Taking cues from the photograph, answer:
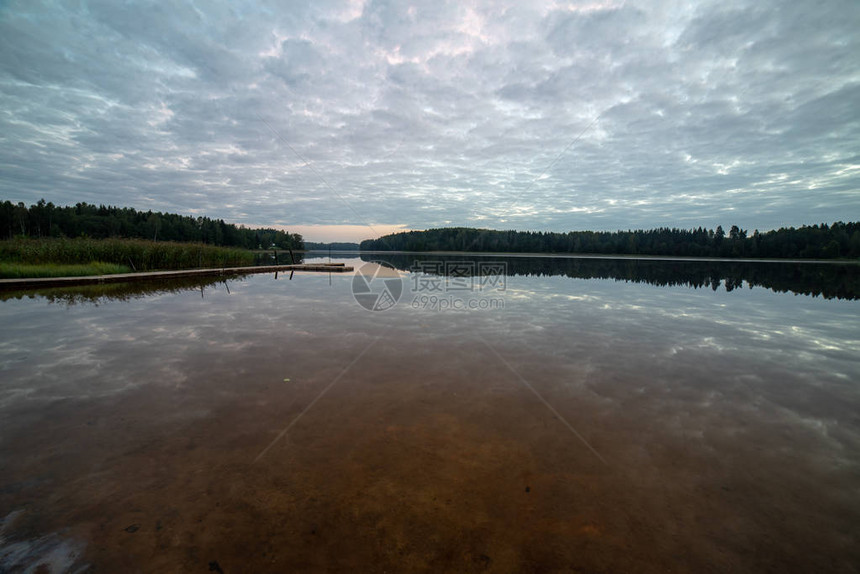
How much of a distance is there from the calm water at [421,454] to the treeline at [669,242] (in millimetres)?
113665

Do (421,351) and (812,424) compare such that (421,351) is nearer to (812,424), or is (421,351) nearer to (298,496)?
(298,496)

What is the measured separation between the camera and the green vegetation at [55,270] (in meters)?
16.4

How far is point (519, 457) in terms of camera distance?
150 inches

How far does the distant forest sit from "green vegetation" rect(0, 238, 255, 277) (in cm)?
4434

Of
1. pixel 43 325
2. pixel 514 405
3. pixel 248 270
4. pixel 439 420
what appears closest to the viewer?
pixel 439 420

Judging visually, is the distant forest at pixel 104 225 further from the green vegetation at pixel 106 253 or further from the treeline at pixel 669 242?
the treeline at pixel 669 242

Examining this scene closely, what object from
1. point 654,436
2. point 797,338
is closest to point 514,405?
point 654,436

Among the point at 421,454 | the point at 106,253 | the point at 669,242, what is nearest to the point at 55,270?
the point at 106,253

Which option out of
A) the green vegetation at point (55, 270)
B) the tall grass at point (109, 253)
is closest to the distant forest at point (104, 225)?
the tall grass at point (109, 253)

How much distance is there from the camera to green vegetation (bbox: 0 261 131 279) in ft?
53.9

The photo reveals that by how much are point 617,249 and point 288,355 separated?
121444 mm

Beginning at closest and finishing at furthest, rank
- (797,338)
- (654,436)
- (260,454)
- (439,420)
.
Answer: (260,454)
(654,436)
(439,420)
(797,338)

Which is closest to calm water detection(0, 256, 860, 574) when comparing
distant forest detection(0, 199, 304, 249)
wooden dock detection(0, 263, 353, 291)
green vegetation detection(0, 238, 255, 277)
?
wooden dock detection(0, 263, 353, 291)

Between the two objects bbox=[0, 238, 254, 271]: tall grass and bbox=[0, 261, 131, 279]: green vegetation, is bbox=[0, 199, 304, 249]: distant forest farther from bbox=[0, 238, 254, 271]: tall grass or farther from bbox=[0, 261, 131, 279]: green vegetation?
bbox=[0, 261, 131, 279]: green vegetation
